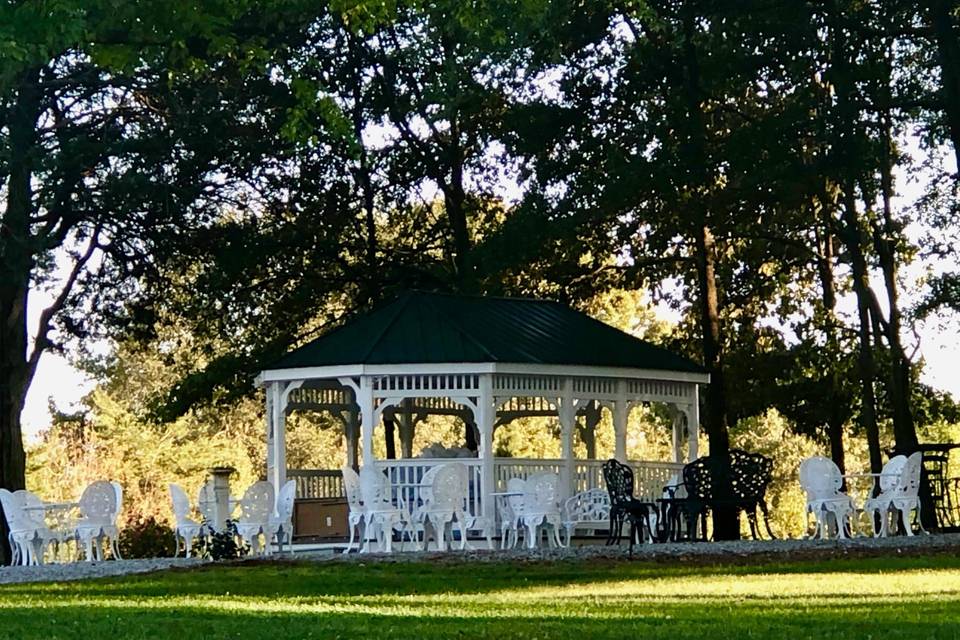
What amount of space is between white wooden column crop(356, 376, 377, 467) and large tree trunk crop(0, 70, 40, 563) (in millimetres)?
5736

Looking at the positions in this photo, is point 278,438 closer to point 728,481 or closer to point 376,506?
point 376,506

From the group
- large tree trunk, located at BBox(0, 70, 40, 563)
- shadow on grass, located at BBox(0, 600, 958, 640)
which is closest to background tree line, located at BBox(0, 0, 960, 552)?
large tree trunk, located at BBox(0, 70, 40, 563)

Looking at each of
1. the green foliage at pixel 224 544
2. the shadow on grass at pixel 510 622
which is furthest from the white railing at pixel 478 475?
the shadow on grass at pixel 510 622

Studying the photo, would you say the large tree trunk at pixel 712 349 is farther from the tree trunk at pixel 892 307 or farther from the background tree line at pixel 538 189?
the tree trunk at pixel 892 307

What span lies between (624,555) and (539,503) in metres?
2.67

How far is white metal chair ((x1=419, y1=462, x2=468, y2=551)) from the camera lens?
19219 millimetres

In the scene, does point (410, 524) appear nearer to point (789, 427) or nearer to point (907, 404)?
point (907, 404)

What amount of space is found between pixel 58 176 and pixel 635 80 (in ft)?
29.3

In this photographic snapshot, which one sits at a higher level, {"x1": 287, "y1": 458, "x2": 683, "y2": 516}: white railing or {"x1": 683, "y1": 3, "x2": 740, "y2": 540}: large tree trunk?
{"x1": 683, "y1": 3, "x2": 740, "y2": 540}: large tree trunk

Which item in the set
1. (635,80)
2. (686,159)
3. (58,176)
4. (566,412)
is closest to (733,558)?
(566,412)

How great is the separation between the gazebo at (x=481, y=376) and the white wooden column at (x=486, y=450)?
18 millimetres

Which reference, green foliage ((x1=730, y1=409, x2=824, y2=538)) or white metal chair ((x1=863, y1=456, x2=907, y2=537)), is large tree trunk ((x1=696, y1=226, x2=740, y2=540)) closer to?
white metal chair ((x1=863, y1=456, x2=907, y2=537))

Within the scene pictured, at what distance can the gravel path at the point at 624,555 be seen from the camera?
17.0m

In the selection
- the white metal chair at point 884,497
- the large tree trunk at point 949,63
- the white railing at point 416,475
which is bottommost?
the white metal chair at point 884,497
